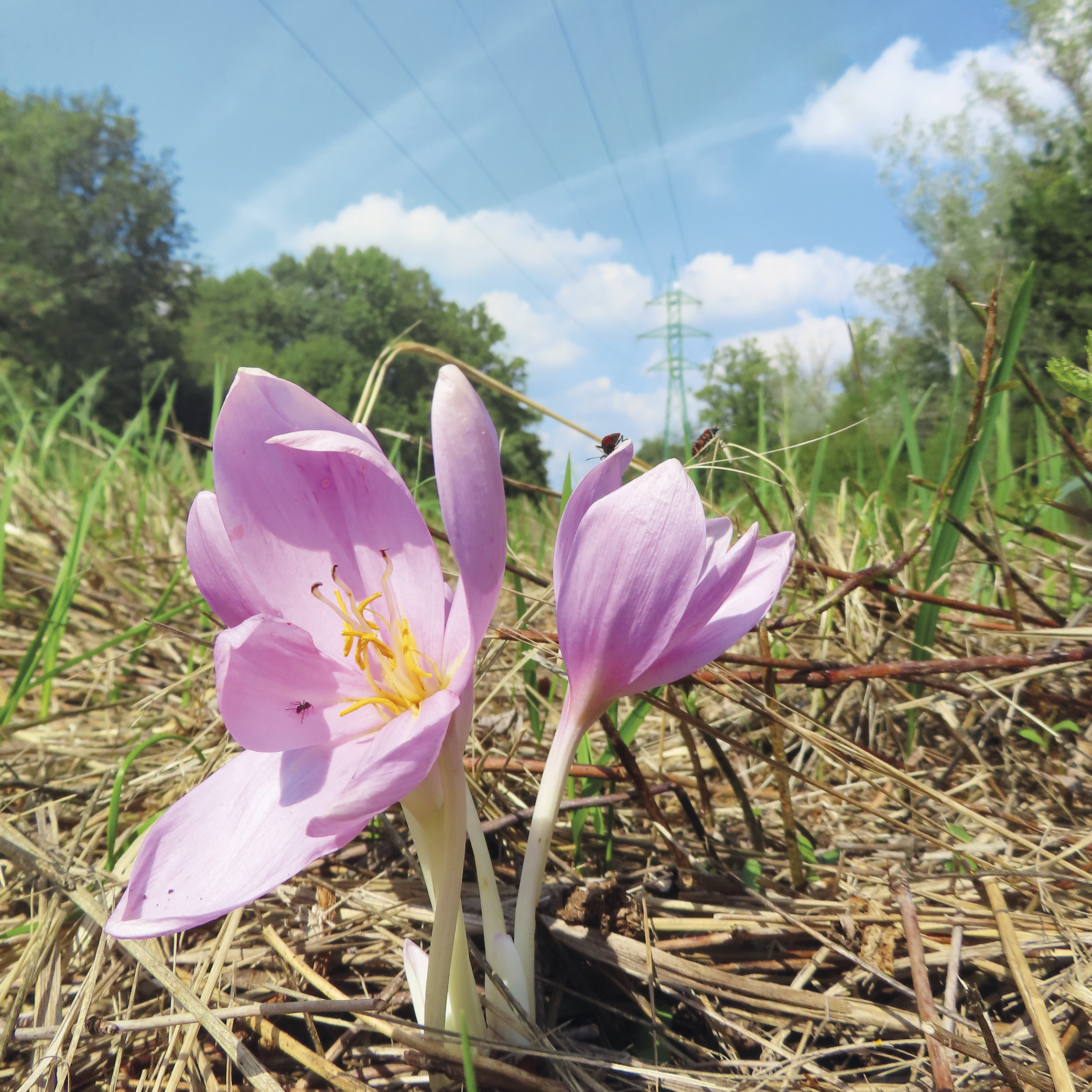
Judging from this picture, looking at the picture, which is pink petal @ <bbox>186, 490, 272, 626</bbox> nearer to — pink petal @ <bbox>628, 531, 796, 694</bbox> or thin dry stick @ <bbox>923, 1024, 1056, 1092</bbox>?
pink petal @ <bbox>628, 531, 796, 694</bbox>

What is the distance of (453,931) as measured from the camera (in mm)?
625

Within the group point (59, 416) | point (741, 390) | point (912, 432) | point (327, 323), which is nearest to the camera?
point (912, 432)

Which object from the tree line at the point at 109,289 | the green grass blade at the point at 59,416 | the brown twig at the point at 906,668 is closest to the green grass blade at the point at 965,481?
the brown twig at the point at 906,668

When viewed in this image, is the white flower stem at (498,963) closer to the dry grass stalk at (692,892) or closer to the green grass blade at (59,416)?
the dry grass stalk at (692,892)

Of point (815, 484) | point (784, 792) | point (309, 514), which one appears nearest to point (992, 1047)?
point (784, 792)

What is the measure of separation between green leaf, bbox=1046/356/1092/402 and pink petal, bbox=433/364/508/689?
0.59 meters

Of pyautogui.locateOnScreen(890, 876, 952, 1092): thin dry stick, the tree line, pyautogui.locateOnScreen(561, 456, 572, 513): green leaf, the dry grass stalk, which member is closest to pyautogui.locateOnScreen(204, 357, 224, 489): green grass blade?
the dry grass stalk

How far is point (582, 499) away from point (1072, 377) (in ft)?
1.76

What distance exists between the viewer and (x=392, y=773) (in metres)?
0.53

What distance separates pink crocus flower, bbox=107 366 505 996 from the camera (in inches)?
22.8

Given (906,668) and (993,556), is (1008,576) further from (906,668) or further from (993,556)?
(906,668)

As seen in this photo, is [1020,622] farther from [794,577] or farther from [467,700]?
[467,700]

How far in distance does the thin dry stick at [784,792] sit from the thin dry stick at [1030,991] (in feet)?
0.71

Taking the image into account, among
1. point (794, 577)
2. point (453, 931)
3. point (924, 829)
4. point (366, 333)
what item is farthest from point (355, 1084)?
→ point (366, 333)
